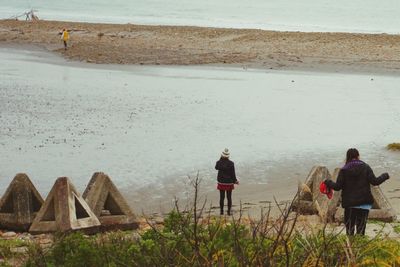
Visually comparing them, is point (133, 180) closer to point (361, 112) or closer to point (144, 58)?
point (361, 112)

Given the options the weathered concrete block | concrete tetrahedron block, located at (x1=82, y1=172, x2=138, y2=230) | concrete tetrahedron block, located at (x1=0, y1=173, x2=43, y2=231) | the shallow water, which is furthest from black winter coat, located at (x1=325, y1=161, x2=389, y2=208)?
the shallow water

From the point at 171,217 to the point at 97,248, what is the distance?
126 cm

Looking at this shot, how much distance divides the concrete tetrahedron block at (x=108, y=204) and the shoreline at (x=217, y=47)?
27.9 metres

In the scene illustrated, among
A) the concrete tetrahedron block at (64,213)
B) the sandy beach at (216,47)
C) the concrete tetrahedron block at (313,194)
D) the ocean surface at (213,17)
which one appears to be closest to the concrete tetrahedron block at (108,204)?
the concrete tetrahedron block at (64,213)

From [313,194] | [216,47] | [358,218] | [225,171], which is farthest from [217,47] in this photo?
[358,218]

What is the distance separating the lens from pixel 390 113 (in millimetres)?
26234

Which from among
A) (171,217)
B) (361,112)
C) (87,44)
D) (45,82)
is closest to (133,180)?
(171,217)

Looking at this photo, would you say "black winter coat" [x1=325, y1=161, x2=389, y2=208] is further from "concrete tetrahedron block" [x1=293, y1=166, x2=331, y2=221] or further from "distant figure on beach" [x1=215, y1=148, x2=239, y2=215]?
"distant figure on beach" [x1=215, y1=148, x2=239, y2=215]

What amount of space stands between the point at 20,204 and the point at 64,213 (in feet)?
3.57

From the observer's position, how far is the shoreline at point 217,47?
4134 cm

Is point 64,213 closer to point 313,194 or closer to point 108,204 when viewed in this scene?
point 108,204

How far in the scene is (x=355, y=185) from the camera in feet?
35.3

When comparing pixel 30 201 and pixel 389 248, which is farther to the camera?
pixel 30 201

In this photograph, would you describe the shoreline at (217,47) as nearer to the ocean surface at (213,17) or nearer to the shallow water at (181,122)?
the shallow water at (181,122)
